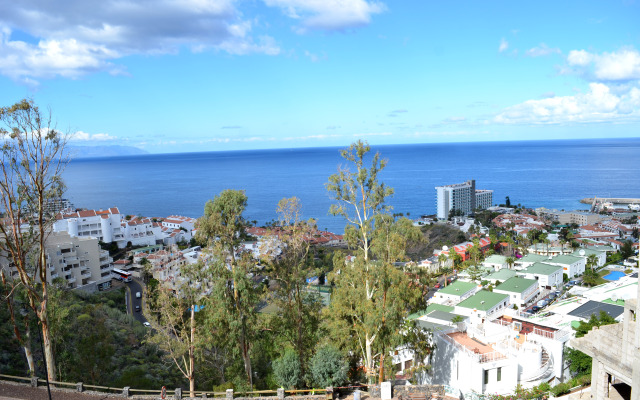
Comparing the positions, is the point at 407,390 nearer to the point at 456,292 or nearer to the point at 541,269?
the point at 456,292

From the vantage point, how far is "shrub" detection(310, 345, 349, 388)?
1229 cm

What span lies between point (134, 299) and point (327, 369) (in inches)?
1150

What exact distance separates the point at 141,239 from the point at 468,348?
5136 cm

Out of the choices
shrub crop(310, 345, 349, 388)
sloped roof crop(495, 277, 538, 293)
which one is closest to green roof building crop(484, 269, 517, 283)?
sloped roof crop(495, 277, 538, 293)

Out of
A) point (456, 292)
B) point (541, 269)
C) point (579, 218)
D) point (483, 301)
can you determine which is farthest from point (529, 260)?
point (579, 218)

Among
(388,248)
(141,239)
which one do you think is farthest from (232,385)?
(141,239)

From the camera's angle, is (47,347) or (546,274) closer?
(47,347)

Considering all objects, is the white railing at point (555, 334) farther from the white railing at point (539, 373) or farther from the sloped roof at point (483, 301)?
the sloped roof at point (483, 301)

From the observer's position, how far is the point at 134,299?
36344 millimetres

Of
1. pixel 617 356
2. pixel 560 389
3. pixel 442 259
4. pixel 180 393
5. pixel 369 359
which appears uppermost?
pixel 617 356

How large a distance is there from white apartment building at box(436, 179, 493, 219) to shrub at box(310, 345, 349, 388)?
7946cm

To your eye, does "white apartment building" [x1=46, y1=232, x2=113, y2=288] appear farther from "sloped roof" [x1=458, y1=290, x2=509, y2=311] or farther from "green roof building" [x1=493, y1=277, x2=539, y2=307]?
"green roof building" [x1=493, y1=277, x2=539, y2=307]

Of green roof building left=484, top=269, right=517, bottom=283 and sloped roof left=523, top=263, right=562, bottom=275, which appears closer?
green roof building left=484, top=269, right=517, bottom=283

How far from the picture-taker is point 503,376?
14242mm
